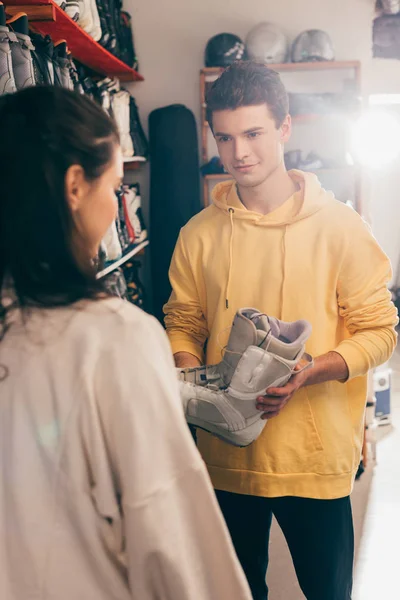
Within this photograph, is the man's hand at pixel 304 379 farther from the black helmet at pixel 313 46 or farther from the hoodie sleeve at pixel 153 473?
the black helmet at pixel 313 46

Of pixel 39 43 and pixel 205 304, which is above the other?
pixel 39 43

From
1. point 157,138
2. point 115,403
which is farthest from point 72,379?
point 157,138

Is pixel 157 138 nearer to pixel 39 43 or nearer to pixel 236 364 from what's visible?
pixel 39 43

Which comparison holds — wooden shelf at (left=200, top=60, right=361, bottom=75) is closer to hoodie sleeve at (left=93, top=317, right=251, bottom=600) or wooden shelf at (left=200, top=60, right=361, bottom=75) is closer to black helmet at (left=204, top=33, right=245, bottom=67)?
black helmet at (left=204, top=33, right=245, bottom=67)

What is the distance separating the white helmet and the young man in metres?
2.98

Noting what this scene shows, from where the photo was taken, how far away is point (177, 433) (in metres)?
0.77

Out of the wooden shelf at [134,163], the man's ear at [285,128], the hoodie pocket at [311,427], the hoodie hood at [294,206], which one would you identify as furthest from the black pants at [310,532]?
the wooden shelf at [134,163]

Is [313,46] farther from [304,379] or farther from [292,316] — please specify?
[304,379]

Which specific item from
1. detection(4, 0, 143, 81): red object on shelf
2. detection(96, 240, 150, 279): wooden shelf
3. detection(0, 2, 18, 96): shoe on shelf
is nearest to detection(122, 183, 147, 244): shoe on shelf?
detection(96, 240, 150, 279): wooden shelf

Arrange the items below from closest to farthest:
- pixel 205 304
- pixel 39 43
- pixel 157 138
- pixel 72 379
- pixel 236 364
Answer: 1. pixel 72 379
2. pixel 236 364
3. pixel 205 304
4. pixel 39 43
5. pixel 157 138

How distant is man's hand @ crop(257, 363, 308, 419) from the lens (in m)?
1.30

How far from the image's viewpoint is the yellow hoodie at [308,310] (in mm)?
1381

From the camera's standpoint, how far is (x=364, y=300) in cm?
137

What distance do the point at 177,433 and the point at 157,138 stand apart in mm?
3822
